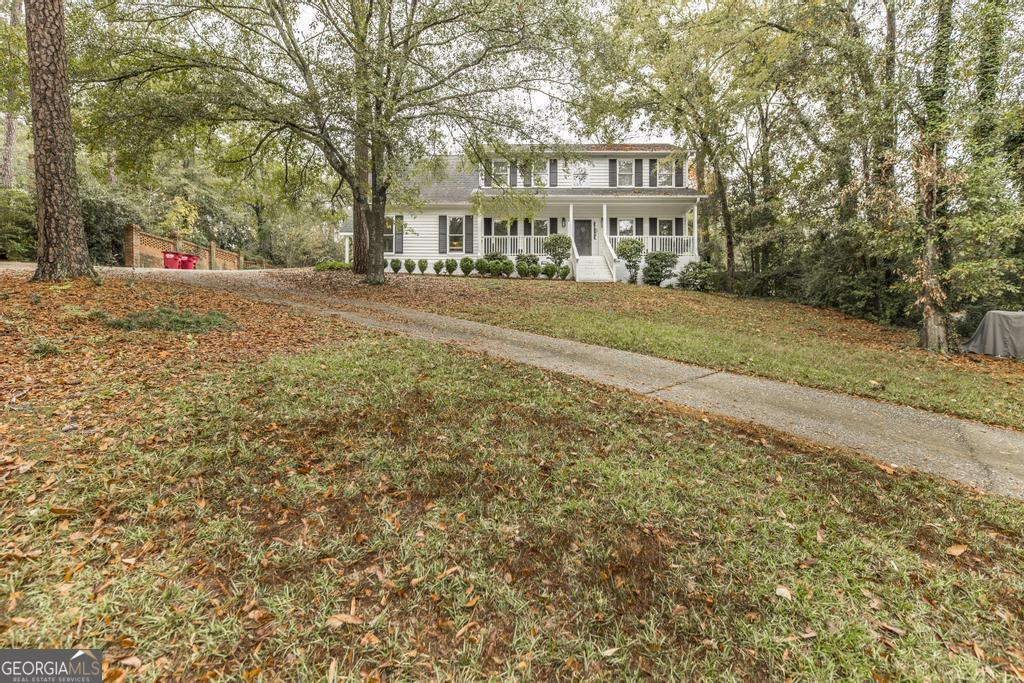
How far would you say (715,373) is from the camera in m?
6.24

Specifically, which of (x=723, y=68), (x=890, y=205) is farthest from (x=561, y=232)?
(x=890, y=205)

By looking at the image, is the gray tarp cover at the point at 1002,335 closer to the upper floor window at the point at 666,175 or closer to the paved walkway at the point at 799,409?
the paved walkway at the point at 799,409

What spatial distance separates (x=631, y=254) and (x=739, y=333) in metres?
9.81

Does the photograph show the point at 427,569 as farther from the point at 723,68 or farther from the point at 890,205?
the point at 723,68

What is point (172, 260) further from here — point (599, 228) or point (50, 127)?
point (599, 228)

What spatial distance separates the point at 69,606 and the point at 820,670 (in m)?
3.24

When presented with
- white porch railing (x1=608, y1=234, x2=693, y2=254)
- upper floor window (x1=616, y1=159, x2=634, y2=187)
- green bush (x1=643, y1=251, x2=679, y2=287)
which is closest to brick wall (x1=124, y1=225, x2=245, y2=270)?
white porch railing (x1=608, y1=234, x2=693, y2=254)

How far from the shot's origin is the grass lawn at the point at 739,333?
5.98m

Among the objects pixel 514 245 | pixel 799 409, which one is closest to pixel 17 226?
pixel 514 245

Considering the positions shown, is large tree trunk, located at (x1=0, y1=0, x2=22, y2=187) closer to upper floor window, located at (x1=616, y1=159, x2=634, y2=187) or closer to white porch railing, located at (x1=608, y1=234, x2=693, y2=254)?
white porch railing, located at (x1=608, y1=234, x2=693, y2=254)

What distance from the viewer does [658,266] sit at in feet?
62.4

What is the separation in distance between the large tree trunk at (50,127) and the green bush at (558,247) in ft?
51.1

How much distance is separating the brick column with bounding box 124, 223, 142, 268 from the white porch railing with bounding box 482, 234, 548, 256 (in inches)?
536

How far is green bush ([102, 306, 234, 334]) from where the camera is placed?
5.82 metres
